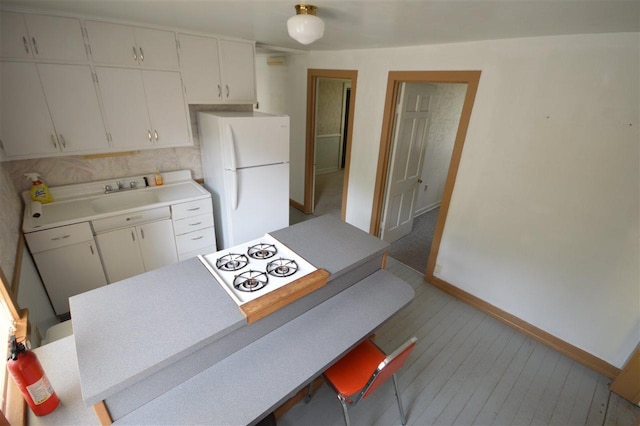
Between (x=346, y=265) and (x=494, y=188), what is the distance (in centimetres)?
161

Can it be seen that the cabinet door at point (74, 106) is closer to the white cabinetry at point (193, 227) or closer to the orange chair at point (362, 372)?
the white cabinetry at point (193, 227)

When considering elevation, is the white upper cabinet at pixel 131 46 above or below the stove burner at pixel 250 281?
above

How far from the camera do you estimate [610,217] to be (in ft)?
6.15

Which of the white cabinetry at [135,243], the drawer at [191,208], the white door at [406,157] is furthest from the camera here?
the white door at [406,157]

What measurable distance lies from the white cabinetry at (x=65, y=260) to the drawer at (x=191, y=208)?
652 mm

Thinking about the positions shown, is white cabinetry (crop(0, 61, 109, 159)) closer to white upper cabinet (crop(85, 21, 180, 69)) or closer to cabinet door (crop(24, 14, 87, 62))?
cabinet door (crop(24, 14, 87, 62))

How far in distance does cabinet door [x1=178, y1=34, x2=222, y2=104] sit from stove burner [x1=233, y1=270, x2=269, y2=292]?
201cm

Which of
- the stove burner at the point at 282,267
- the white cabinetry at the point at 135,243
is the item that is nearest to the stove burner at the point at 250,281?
the stove burner at the point at 282,267

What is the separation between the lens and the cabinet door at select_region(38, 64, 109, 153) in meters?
2.05

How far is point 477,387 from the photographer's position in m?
1.96

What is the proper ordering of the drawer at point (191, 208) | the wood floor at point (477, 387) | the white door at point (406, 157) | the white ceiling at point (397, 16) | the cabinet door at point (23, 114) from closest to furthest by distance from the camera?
the white ceiling at point (397, 16), the wood floor at point (477, 387), the cabinet door at point (23, 114), the drawer at point (191, 208), the white door at point (406, 157)

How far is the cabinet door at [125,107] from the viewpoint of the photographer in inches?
88.3

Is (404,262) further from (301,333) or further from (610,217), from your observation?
(301,333)

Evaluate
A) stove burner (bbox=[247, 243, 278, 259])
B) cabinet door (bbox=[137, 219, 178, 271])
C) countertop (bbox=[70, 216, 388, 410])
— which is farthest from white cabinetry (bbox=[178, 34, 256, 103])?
countertop (bbox=[70, 216, 388, 410])
